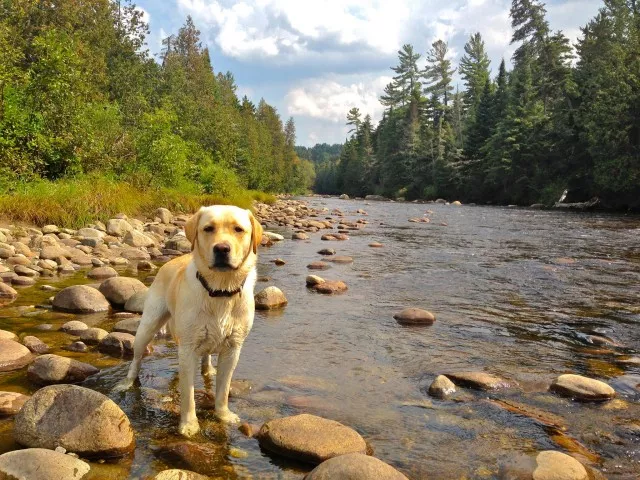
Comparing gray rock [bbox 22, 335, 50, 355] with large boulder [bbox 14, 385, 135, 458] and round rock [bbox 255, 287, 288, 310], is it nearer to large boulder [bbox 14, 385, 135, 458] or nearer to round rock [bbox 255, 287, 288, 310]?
large boulder [bbox 14, 385, 135, 458]

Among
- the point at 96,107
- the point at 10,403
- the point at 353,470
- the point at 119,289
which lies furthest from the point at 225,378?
the point at 96,107

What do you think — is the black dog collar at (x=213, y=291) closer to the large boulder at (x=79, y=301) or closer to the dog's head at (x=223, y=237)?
the dog's head at (x=223, y=237)

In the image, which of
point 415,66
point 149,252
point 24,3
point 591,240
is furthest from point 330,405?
Answer: point 415,66

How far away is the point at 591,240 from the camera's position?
18703 millimetres

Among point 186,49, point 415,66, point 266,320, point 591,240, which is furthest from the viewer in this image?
point 415,66

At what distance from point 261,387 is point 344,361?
1258 mm

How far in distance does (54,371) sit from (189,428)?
175cm

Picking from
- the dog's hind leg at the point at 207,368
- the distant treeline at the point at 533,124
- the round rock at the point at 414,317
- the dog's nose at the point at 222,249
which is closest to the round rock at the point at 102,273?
the dog's hind leg at the point at 207,368

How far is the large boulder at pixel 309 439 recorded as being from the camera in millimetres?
3580

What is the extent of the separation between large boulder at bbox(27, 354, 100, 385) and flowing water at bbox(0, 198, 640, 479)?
0.15 meters

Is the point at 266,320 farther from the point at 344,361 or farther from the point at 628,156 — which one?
the point at 628,156

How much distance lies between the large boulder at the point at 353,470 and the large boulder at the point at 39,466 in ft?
4.94

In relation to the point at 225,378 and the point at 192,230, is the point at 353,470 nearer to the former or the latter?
the point at 225,378

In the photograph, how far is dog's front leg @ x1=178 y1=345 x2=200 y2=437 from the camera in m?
3.85
